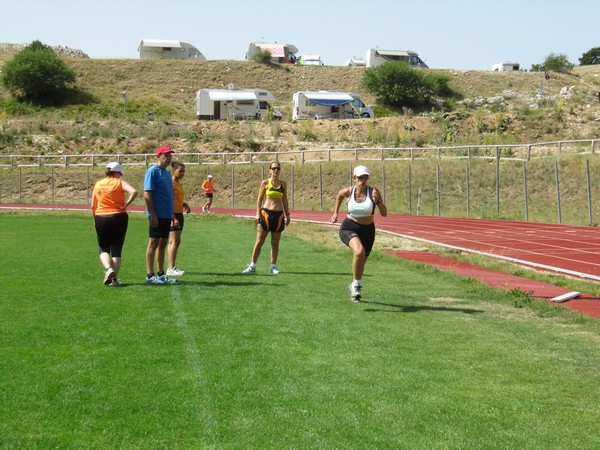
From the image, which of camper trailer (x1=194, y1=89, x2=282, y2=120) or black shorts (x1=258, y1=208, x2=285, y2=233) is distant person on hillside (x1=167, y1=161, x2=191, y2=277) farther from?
camper trailer (x1=194, y1=89, x2=282, y2=120)

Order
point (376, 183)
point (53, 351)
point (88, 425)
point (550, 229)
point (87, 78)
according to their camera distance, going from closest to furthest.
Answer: point (88, 425) < point (53, 351) < point (550, 229) < point (376, 183) < point (87, 78)

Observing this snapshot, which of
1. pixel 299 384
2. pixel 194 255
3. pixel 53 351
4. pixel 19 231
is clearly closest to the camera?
pixel 299 384

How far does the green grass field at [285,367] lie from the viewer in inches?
233

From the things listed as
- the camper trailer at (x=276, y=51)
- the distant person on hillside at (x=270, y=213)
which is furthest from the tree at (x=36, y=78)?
the distant person on hillside at (x=270, y=213)

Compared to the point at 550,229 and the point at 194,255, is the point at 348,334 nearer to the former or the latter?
the point at 194,255

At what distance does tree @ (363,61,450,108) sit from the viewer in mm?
84062

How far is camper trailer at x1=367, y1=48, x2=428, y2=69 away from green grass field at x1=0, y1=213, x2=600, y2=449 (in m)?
91.5

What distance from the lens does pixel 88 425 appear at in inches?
233

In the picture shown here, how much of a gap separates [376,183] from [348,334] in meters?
Result: 36.3

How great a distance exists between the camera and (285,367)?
300 inches

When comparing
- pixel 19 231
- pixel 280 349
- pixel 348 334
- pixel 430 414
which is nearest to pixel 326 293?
pixel 348 334

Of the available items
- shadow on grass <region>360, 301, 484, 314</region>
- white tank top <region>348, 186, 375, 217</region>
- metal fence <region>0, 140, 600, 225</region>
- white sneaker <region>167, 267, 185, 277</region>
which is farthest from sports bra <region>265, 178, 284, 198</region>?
metal fence <region>0, 140, 600, 225</region>

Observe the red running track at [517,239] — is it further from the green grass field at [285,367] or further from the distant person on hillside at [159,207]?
the distant person on hillside at [159,207]

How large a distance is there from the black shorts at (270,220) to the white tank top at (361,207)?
10.5 feet
